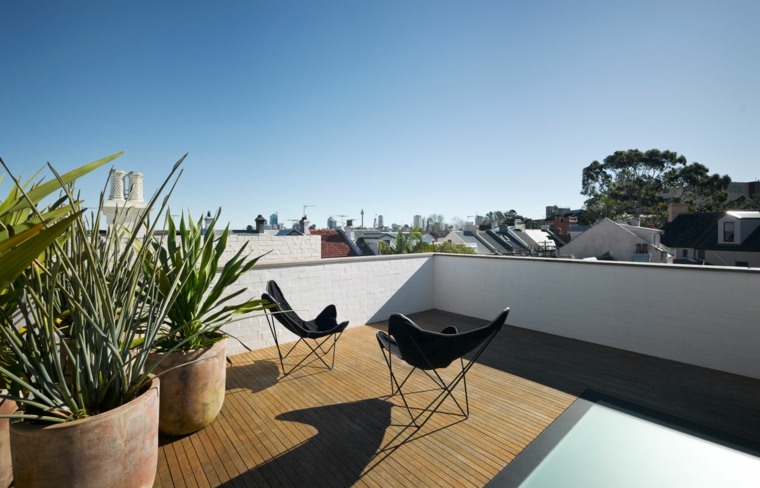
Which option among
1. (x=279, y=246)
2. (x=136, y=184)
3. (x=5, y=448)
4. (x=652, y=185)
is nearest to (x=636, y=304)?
(x=5, y=448)

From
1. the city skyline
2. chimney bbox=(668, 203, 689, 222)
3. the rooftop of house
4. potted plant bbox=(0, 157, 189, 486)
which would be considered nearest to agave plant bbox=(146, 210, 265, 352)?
the city skyline

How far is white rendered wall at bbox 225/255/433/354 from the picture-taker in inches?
165

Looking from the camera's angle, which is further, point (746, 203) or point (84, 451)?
point (746, 203)

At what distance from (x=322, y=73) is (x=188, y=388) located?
7.35 m

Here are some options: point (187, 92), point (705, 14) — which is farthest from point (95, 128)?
point (705, 14)

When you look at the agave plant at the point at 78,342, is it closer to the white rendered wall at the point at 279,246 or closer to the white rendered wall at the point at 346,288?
the white rendered wall at the point at 346,288

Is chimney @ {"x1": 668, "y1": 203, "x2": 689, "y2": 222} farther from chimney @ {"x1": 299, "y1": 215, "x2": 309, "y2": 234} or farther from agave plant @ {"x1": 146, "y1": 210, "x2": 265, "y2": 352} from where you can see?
agave plant @ {"x1": 146, "y1": 210, "x2": 265, "y2": 352}

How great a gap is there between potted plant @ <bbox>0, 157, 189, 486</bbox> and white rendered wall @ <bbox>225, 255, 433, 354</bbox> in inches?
94.7

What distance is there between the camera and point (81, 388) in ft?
4.95

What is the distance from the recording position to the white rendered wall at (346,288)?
4203 millimetres

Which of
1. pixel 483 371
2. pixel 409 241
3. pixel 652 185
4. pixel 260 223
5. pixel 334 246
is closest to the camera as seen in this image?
pixel 483 371

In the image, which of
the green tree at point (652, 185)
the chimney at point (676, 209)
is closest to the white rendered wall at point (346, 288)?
the chimney at point (676, 209)

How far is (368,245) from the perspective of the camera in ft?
71.7

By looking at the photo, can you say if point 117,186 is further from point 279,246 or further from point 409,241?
point 409,241
